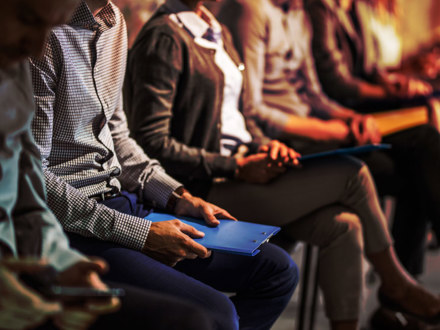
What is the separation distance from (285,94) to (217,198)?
91 cm

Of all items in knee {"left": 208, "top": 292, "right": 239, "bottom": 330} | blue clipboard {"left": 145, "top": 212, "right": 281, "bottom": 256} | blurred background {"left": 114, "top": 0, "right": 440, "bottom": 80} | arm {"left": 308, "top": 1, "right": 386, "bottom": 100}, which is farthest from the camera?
blurred background {"left": 114, "top": 0, "right": 440, "bottom": 80}

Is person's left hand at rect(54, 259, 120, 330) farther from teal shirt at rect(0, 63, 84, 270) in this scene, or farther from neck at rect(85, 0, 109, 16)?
neck at rect(85, 0, 109, 16)

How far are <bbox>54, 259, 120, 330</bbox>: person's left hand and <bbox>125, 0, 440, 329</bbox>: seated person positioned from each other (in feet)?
2.25

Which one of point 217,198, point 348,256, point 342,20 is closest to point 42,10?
point 217,198

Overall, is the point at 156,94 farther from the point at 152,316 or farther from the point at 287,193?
the point at 152,316

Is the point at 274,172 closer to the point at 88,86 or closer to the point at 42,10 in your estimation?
the point at 88,86

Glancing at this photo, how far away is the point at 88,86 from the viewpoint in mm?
962

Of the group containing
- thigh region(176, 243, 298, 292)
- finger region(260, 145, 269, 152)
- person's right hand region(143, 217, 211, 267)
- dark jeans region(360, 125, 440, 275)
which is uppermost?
person's right hand region(143, 217, 211, 267)

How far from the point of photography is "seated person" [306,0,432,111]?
2.44 m

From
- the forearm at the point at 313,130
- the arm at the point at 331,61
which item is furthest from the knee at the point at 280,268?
the arm at the point at 331,61

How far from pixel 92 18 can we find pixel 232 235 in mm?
496

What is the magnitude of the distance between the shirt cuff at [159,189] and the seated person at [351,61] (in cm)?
154

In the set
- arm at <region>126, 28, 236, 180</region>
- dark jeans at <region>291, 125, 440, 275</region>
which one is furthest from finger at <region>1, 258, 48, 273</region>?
dark jeans at <region>291, 125, 440, 275</region>

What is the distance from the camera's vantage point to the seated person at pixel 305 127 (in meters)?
1.84
